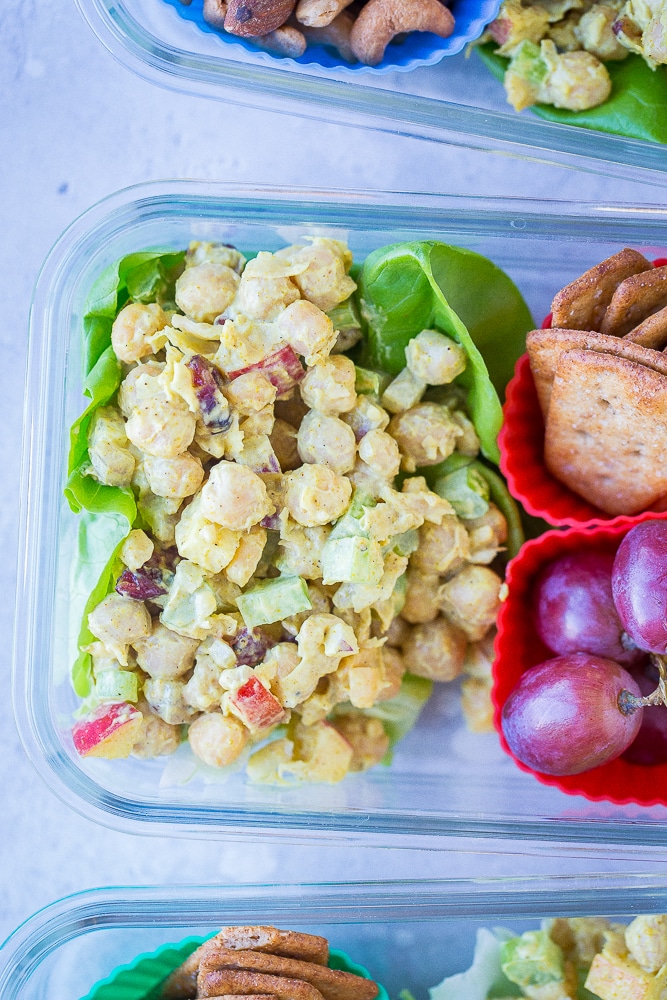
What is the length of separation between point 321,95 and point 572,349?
1.82ft

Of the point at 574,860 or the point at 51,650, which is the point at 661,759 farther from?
the point at 51,650

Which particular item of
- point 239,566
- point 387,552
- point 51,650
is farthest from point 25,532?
point 387,552

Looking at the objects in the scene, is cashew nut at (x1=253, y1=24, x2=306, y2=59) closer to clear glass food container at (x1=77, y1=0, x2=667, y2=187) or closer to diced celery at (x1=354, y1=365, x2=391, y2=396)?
clear glass food container at (x1=77, y1=0, x2=667, y2=187)

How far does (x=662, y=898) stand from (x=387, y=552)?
63 cm

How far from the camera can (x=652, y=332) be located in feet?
3.80

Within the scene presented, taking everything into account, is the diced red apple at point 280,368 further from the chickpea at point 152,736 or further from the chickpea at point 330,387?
the chickpea at point 152,736

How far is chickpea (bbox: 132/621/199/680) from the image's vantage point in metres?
1.23

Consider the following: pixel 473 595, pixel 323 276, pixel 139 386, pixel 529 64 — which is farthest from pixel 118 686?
pixel 529 64

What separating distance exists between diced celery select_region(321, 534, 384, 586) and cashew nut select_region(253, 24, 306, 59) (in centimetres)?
76

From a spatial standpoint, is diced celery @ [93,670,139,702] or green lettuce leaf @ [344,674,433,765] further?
green lettuce leaf @ [344,674,433,765]

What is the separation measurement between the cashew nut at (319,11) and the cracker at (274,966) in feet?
4.26

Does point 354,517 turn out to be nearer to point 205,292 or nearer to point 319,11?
point 205,292

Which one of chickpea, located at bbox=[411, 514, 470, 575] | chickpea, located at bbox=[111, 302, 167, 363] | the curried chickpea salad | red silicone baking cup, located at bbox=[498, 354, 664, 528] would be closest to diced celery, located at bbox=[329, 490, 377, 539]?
the curried chickpea salad

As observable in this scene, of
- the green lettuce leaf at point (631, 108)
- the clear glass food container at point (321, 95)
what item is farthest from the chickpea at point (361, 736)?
the green lettuce leaf at point (631, 108)
